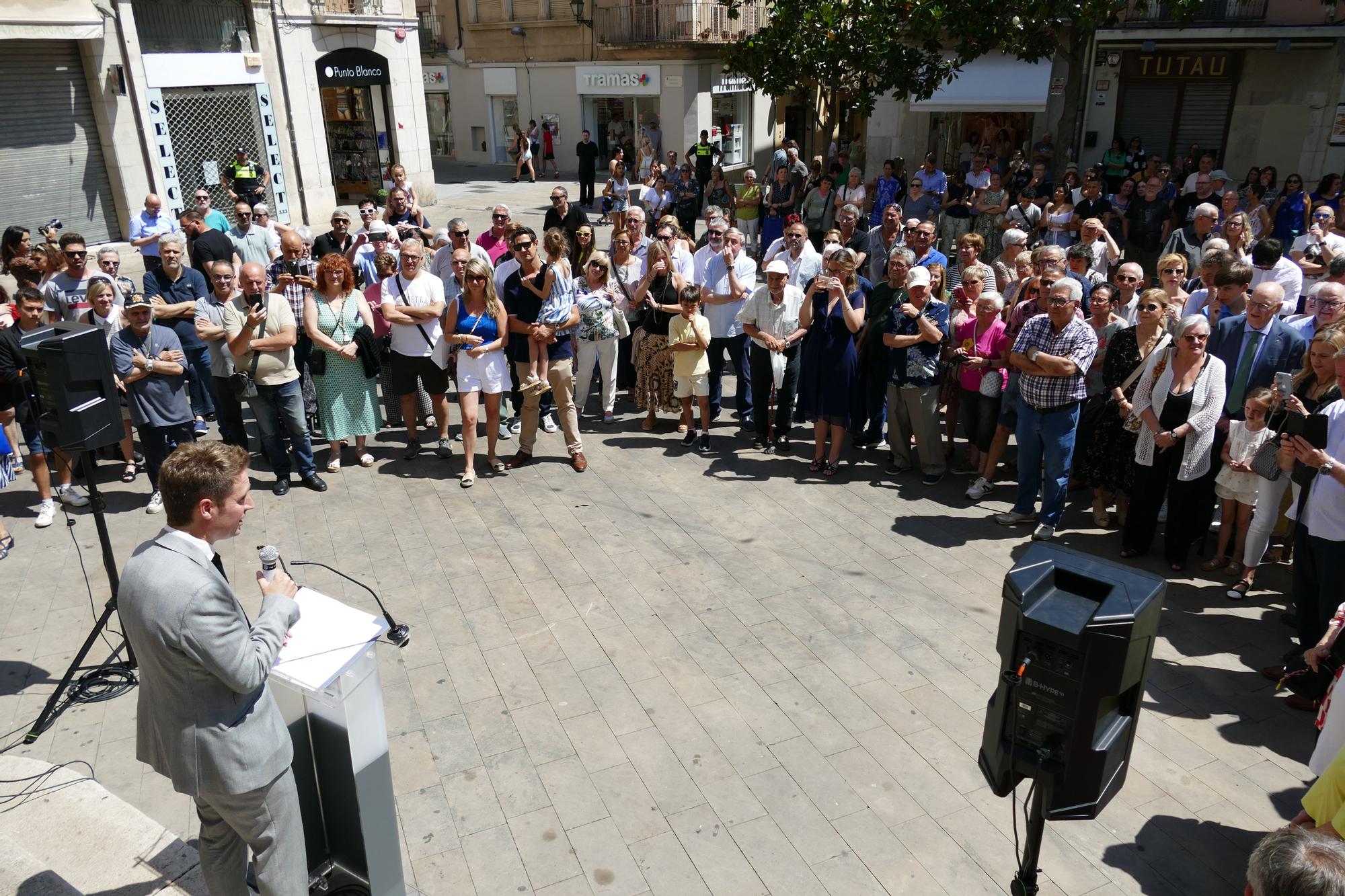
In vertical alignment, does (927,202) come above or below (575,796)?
above

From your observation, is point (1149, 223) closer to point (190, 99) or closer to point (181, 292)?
point (181, 292)

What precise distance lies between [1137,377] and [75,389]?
21.3 feet

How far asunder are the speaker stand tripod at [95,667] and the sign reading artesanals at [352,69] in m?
18.9

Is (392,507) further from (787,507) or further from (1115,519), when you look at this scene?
(1115,519)

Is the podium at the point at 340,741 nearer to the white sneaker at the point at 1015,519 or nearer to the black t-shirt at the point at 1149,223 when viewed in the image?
the white sneaker at the point at 1015,519

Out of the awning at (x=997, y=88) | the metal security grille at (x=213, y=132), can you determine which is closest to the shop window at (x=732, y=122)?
the awning at (x=997, y=88)

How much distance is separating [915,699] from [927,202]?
33.6ft

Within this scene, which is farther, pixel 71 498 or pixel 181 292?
pixel 181 292

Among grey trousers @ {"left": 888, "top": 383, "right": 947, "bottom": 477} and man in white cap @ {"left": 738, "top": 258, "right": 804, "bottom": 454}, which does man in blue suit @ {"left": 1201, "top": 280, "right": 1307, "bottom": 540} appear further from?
man in white cap @ {"left": 738, "top": 258, "right": 804, "bottom": 454}

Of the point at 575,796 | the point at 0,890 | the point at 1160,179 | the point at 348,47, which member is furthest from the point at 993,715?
the point at 348,47

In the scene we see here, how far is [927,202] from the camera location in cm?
1394

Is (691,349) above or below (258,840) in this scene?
above

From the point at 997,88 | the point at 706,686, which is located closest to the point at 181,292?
the point at 706,686

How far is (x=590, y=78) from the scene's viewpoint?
98.2ft
